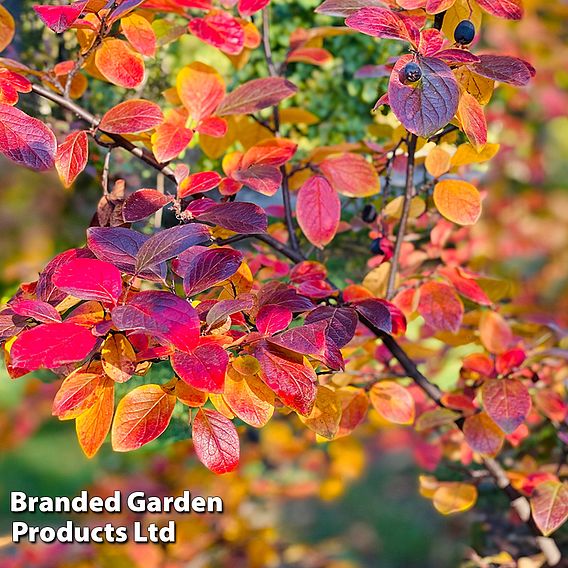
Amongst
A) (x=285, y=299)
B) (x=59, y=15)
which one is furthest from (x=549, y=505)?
(x=59, y=15)

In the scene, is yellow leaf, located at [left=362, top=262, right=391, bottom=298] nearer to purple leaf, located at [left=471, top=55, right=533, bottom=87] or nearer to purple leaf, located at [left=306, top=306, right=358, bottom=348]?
purple leaf, located at [left=306, top=306, right=358, bottom=348]

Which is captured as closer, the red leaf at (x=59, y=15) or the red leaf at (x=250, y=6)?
the red leaf at (x=59, y=15)

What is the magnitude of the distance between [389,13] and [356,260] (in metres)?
0.65

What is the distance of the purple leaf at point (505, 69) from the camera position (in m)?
0.73

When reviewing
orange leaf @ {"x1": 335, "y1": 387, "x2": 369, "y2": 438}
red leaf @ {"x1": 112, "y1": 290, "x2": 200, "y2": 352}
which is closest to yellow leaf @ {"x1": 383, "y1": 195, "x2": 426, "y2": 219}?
orange leaf @ {"x1": 335, "y1": 387, "x2": 369, "y2": 438}

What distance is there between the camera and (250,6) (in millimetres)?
892

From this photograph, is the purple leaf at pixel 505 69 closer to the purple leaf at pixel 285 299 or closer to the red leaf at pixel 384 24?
the red leaf at pixel 384 24

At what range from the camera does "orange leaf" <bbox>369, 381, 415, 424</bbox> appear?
957 mm

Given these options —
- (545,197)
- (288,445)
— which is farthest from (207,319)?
(545,197)

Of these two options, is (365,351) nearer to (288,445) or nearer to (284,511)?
(288,445)

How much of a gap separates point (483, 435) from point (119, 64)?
62 cm

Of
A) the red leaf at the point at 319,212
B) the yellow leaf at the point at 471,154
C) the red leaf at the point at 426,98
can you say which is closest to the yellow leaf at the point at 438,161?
the yellow leaf at the point at 471,154

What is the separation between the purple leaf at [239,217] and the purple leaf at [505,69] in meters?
0.26

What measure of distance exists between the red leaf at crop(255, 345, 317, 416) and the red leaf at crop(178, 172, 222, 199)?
22cm
